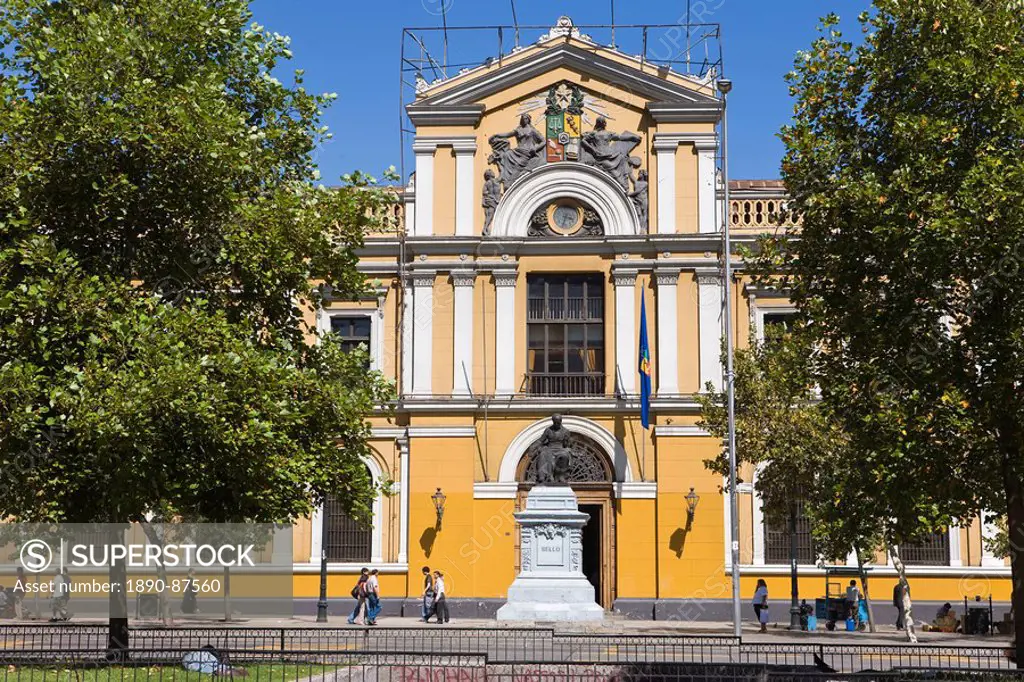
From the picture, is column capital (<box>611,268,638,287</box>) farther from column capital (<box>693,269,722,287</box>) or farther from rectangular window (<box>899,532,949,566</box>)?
rectangular window (<box>899,532,949,566</box>)

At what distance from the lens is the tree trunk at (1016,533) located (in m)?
17.6

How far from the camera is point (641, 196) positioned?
1548 inches

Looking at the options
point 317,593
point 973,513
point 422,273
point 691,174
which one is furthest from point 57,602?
point 973,513

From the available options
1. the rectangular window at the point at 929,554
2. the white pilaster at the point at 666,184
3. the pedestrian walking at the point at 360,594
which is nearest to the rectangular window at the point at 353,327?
the pedestrian walking at the point at 360,594

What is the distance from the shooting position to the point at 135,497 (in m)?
19.5

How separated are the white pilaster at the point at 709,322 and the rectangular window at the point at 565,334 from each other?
9.82 ft

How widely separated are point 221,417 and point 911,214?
1026 centimetres

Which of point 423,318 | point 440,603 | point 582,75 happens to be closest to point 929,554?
point 440,603

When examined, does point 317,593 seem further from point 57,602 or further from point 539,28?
point 539,28

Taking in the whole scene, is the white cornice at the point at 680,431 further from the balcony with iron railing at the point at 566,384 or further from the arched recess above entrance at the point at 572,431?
the balcony with iron railing at the point at 566,384

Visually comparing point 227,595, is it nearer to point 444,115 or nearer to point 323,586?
point 323,586

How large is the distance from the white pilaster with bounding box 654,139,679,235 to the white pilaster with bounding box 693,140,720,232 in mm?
729

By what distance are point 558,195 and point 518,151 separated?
1.86 m

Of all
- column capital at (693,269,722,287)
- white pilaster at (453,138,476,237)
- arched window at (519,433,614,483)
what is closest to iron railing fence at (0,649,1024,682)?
arched window at (519,433,614,483)
